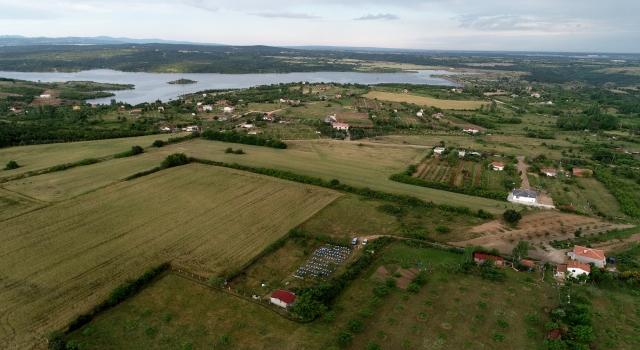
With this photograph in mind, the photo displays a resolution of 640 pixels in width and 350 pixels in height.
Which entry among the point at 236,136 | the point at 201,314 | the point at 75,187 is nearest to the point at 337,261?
the point at 201,314

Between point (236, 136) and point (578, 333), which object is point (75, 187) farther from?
point (578, 333)

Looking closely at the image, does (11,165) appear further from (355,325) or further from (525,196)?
(525,196)

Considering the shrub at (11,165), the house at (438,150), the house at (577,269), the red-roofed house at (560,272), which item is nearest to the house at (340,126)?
the house at (438,150)

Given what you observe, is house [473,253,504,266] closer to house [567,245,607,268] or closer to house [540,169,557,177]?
house [567,245,607,268]

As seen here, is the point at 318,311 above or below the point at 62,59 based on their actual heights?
below

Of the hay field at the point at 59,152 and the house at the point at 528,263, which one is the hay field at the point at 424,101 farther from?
the house at the point at 528,263

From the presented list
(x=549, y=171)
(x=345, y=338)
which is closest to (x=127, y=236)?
(x=345, y=338)
